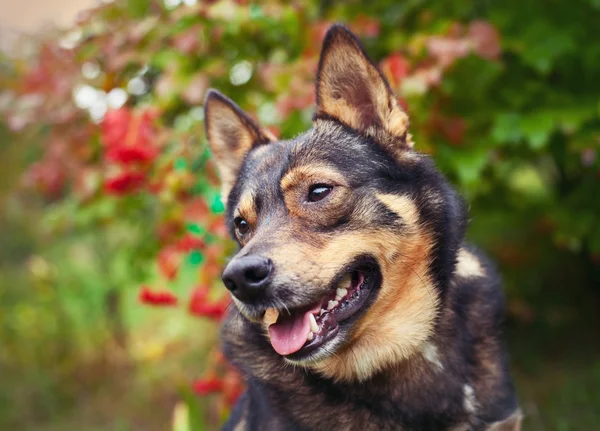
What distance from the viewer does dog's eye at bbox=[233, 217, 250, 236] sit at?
Answer: 2.72m

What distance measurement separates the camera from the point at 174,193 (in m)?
3.85

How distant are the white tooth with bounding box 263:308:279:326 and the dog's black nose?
252 millimetres

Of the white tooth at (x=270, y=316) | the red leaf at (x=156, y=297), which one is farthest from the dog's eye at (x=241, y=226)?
the red leaf at (x=156, y=297)

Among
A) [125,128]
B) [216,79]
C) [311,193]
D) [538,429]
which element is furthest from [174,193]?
[538,429]

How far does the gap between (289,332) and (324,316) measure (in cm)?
16

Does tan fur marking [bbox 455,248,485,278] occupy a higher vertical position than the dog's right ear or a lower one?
lower

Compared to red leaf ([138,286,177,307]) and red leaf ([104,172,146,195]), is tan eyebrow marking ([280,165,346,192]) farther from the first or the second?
red leaf ([138,286,177,307])

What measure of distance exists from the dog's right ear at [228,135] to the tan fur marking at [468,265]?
3.61ft

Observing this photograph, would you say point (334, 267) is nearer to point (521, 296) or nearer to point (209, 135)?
point (209, 135)

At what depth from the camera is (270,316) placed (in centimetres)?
254

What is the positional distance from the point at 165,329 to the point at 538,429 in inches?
182

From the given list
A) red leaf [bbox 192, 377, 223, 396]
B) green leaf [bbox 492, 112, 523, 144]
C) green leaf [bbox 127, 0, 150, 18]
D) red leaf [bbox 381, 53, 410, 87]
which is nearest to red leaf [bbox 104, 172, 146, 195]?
green leaf [bbox 127, 0, 150, 18]

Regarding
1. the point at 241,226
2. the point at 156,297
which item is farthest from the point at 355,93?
the point at 156,297

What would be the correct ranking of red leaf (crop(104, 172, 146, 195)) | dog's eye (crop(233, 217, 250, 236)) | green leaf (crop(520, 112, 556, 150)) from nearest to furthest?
dog's eye (crop(233, 217, 250, 236)) < green leaf (crop(520, 112, 556, 150)) < red leaf (crop(104, 172, 146, 195))
